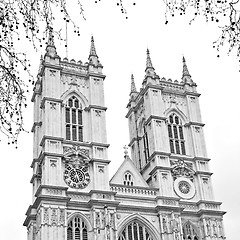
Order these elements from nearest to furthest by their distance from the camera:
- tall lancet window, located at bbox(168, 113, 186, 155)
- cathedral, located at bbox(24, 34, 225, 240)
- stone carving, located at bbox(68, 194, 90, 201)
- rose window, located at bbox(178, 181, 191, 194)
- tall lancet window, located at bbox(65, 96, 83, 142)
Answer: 1. cathedral, located at bbox(24, 34, 225, 240)
2. stone carving, located at bbox(68, 194, 90, 201)
3. tall lancet window, located at bbox(65, 96, 83, 142)
4. rose window, located at bbox(178, 181, 191, 194)
5. tall lancet window, located at bbox(168, 113, 186, 155)

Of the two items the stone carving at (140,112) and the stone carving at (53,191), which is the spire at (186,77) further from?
the stone carving at (53,191)

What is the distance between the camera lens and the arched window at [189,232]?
3625 cm

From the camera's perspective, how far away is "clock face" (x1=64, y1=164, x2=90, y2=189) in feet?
116

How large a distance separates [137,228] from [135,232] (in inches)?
14.1

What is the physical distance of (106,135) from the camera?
38.2m

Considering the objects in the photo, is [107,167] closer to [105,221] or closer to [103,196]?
[103,196]

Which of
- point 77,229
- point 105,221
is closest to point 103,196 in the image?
point 105,221

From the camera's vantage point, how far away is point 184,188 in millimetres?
38312

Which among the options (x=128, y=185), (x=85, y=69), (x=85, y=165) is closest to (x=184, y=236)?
(x=128, y=185)

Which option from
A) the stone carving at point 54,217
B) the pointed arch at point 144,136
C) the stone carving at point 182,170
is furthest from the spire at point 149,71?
the stone carving at point 54,217

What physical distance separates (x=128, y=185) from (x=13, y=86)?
1188 inches

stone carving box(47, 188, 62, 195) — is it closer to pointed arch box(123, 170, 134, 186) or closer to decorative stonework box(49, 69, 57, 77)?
Answer: pointed arch box(123, 170, 134, 186)

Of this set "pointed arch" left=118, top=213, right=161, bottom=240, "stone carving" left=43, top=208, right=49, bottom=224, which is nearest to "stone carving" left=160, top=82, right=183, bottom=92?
"pointed arch" left=118, top=213, right=161, bottom=240

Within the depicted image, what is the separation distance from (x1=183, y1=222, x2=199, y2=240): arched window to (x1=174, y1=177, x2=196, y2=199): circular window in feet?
7.52
